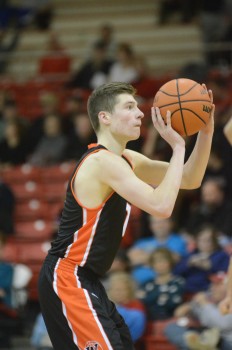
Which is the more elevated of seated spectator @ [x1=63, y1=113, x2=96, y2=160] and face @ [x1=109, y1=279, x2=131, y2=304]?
seated spectator @ [x1=63, y1=113, x2=96, y2=160]

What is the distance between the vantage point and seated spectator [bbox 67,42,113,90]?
13.2 meters

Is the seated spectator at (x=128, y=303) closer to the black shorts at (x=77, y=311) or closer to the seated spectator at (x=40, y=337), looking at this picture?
the seated spectator at (x=40, y=337)

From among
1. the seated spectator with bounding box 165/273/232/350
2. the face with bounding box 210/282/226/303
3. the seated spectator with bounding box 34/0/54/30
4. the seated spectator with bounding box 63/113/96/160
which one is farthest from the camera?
the seated spectator with bounding box 34/0/54/30

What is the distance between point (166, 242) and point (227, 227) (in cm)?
67

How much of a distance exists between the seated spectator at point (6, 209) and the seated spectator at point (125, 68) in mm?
2611

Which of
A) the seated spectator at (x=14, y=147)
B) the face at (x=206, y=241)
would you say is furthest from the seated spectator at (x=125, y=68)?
the face at (x=206, y=241)

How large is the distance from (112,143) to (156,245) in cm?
464

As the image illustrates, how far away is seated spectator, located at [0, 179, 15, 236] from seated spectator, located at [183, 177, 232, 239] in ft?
7.71

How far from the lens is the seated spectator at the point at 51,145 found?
11.9 m

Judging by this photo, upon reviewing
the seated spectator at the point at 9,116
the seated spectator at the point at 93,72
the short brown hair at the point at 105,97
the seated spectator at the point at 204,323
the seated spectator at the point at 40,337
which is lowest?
the seated spectator at the point at 40,337

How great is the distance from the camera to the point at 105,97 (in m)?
5.20

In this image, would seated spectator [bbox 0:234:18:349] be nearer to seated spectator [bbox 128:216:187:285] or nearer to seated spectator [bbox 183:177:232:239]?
seated spectator [bbox 128:216:187:285]

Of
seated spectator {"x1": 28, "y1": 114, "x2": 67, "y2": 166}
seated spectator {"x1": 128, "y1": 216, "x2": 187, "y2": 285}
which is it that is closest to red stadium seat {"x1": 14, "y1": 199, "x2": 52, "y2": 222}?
seated spectator {"x1": 28, "y1": 114, "x2": 67, "y2": 166}

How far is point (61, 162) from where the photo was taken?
11875mm
